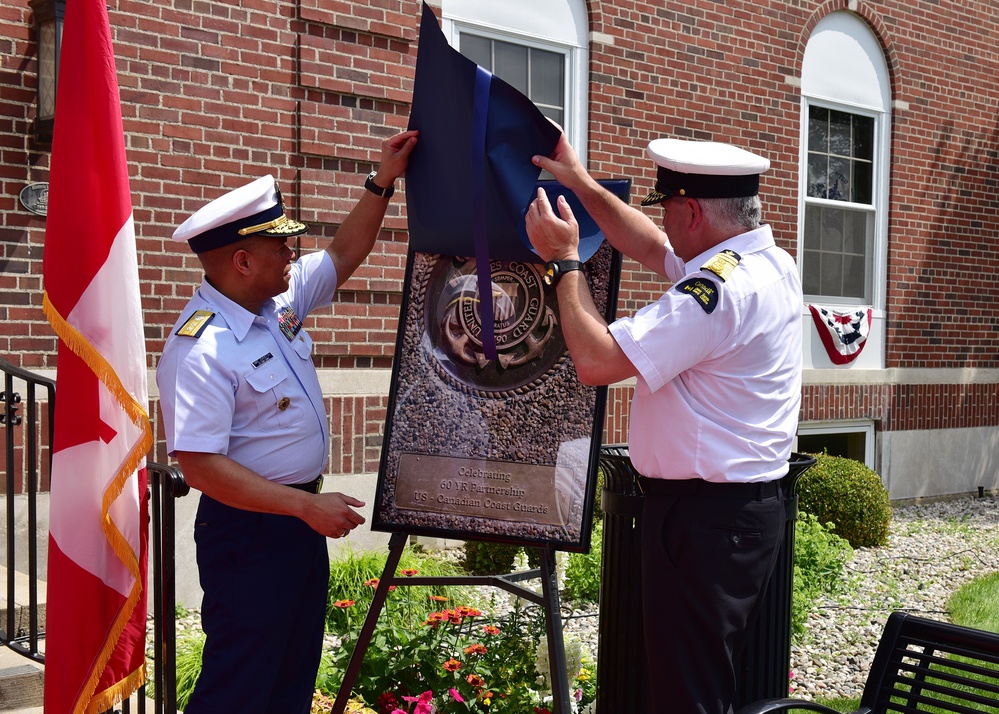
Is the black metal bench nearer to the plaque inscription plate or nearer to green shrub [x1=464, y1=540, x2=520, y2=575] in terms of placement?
the plaque inscription plate

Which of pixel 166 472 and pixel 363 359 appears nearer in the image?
pixel 166 472

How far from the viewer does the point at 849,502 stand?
8.27 meters

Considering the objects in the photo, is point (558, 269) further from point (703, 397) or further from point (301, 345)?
point (301, 345)

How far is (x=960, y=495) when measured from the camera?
1120 cm

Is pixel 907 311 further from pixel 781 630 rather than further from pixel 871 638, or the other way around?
pixel 781 630

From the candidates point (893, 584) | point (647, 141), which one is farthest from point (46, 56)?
point (893, 584)

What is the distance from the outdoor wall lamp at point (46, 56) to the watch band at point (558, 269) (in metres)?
3.66

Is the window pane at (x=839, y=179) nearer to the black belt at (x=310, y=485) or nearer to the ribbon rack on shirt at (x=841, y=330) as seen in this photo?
the ribbon rack on shirt at (x=841, y=330)

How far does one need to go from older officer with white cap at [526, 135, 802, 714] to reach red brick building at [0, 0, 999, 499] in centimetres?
384

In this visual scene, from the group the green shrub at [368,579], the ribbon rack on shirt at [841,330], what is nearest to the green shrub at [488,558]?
the green shrub at [368,579]

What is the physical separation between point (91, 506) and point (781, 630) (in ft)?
7.38

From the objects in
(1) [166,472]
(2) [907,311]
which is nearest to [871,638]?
(1) [166,472]

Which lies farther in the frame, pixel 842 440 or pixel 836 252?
pixel 842 440

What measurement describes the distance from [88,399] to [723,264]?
1.98m
